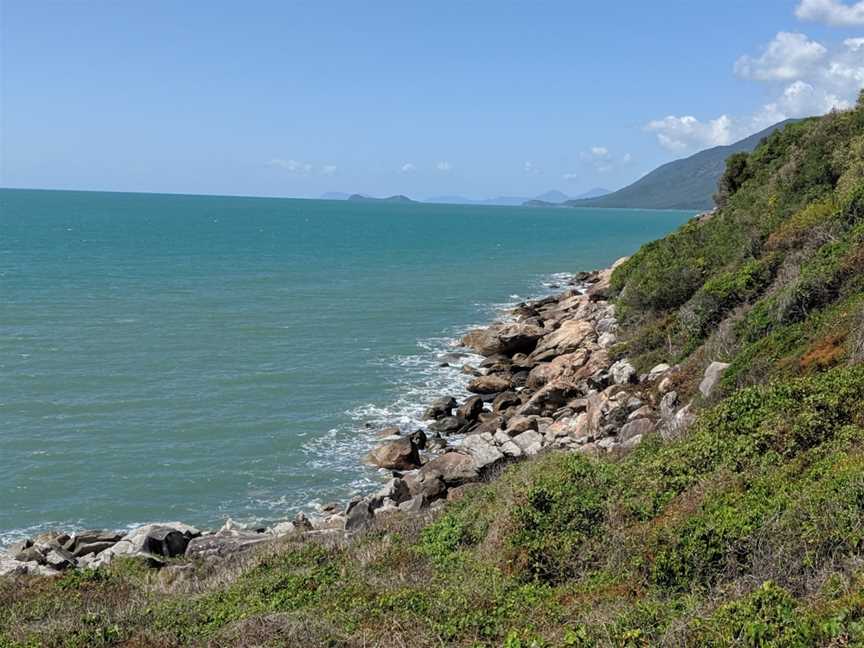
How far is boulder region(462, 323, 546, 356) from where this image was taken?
38.2m

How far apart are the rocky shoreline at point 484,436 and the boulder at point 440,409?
1.8 inches

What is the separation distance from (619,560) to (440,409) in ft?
61.8

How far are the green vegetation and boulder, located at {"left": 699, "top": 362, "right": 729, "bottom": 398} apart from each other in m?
0.38

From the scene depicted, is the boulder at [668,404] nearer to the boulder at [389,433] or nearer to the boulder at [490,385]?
the boulder at [389,433]

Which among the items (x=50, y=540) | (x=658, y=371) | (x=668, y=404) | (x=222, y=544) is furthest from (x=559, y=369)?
(x=50, y=540)

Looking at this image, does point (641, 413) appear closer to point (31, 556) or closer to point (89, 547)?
point (89, 547)

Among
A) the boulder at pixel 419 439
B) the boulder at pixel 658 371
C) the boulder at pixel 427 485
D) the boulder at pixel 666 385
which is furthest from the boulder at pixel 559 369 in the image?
the boulder at pixel 427 485

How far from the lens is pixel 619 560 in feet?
34.5

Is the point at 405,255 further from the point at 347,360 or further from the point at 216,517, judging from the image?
the point at 216,517

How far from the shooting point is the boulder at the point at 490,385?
3216 cm

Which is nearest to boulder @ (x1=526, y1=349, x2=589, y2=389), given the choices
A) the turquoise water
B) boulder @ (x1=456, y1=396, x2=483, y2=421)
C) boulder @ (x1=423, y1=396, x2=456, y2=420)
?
boulder @ (x1=456, y1=396, x2=483, y2=421)

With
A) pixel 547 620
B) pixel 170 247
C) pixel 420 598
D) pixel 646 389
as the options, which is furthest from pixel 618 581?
pixel 170 247

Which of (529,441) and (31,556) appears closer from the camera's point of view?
(31,556)

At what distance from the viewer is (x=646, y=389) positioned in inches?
872
